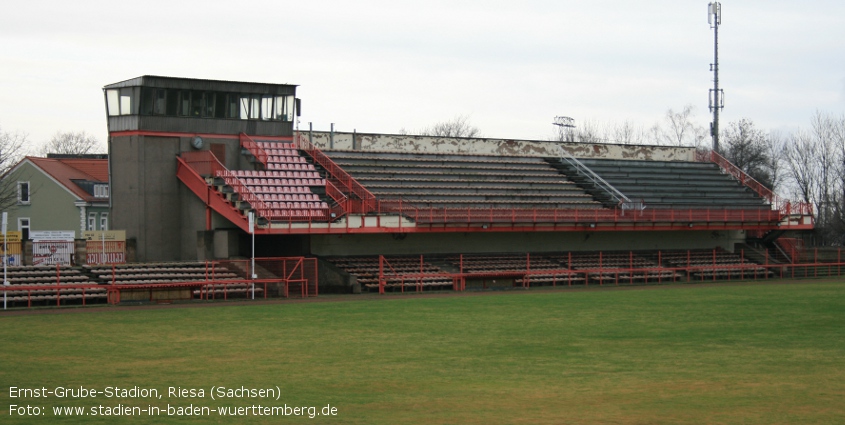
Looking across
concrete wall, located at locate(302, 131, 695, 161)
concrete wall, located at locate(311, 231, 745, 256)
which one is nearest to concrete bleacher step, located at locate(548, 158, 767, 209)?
concrete wall, located at locate(302, 131, 695, 161)

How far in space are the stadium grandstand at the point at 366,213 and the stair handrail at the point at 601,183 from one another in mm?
126

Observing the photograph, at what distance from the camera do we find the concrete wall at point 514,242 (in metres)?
43.7

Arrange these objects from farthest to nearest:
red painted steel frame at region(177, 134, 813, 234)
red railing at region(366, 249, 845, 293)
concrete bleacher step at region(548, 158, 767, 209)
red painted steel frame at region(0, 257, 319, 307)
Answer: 1. concrete bleacher step at region(548, 158, 767, 209)
2. red railing at region(366, 249, 845, 293)
3. red painted steel frame at region(177, 134, 813, 234)
4. red painted steel frame at region(0, 257, 319, 307)

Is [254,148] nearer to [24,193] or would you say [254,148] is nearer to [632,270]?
[632,270]

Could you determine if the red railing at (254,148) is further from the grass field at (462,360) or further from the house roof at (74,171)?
the house roof at (74,171)

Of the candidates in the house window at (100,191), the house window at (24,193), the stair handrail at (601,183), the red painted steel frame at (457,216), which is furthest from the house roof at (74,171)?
the stair handrail at (601,183)

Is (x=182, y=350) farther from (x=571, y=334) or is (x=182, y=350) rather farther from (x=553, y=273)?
(x=553, y=273)

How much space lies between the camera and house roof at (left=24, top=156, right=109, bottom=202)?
199 ft

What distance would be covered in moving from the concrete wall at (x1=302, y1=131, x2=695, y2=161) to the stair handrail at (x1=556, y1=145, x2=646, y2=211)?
2.89ft

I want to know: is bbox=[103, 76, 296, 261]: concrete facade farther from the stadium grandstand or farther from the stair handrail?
the stair handrail

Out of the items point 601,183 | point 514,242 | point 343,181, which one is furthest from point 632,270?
point 343,181

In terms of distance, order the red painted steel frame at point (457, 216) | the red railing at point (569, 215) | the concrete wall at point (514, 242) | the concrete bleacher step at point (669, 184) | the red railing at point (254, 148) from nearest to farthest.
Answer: the red painted steel frame at point (457, 216) → the red railing at point (569, 215) → the red railing at point (254, 148) → the concrete wall at point (514, 242) → the concrete bleacher step at point (669, 184)

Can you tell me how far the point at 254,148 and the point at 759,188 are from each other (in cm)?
2920

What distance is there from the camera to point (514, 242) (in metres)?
48.2
